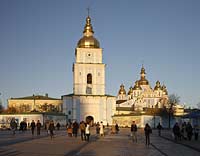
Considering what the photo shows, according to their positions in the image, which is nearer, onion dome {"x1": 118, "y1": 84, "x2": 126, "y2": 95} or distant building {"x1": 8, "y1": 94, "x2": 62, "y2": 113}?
distant building {"x1": 8, "y1": 94, "x2": 62, "y2": 113}

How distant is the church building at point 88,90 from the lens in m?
75.5

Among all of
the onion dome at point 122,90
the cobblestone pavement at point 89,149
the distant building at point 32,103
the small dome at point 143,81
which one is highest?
the small dome at point 143,81

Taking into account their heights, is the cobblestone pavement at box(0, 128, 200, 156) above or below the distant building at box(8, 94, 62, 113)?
below

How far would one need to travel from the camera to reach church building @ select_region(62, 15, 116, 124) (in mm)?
75500

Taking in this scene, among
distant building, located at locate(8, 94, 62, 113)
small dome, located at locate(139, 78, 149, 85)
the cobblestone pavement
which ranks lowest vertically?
the cobblestone pavement

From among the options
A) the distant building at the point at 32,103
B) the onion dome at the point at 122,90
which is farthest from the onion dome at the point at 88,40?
the onion dome at the point at 122,90

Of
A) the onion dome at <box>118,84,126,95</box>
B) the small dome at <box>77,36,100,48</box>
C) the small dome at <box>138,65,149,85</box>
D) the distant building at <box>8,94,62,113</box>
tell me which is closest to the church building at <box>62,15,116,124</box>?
the small dome at <box>77,36,100,48</box>

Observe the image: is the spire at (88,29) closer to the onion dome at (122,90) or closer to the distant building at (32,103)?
the distant building at (32,103)

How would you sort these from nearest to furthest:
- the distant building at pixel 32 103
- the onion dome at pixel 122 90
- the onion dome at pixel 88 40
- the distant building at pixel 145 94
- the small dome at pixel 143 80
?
the onion dome at pixel 88 40, the distant building at pixel 32 103, the distant building at pixel 145 94, the small dome at pixel 143 80, the onion dome at pixel 122 90

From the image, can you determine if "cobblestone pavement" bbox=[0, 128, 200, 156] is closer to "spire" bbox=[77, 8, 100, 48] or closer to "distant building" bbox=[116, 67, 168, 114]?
"spire" bbox=[77, 8, 100, 48]

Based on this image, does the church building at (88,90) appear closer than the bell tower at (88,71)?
Yes

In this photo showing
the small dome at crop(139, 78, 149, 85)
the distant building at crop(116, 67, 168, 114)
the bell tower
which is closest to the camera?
the bell tower

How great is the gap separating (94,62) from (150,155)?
59.9 metres

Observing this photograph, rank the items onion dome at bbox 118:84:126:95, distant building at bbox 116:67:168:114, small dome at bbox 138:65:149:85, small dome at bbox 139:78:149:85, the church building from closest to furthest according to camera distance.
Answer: the church building → distant building at bbox 116:67:168:114 → small dome at bbox 138:65:149:85 → small dome at bbox 139:78:149:85 → onion dome at bbox 118:84:126:95
